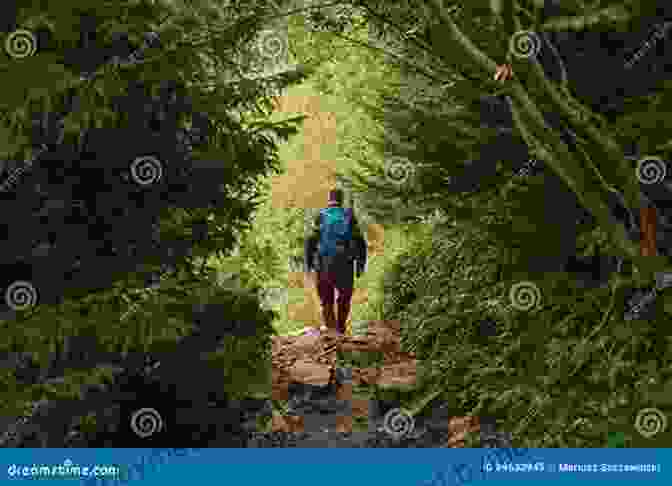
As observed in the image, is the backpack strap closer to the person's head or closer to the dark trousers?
the person's head

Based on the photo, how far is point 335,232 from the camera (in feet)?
33.0

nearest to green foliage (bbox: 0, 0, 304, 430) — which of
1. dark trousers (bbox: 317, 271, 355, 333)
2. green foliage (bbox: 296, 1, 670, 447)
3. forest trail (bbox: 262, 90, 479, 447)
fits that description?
forest trail (bbox: 262, 90, 479, 447)

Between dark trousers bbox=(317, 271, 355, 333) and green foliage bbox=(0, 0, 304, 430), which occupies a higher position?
dark trousers bbox=(317, 271, 355, 333)

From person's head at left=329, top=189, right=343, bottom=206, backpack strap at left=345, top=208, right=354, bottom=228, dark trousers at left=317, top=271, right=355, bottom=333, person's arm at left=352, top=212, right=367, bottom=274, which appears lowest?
dark trousers at left=317, top=271, right=355, bottom=333

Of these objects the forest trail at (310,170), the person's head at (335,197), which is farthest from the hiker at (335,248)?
the forest trail at (310,170)

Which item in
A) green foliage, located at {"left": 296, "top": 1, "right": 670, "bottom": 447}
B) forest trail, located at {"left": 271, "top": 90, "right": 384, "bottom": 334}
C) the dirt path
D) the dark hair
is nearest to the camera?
green foliage, located at {"left": 296, "top": 1, "right": 670, "bottom": 447}

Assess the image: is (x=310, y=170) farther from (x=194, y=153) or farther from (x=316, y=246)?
(x=194, y=153)

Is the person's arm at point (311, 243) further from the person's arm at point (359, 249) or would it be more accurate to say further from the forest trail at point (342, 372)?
the forest trail at point (342, 372)

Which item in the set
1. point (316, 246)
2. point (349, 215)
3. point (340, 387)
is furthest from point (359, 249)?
point (340, 387)

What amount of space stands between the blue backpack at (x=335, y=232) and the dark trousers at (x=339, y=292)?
283 millimetres

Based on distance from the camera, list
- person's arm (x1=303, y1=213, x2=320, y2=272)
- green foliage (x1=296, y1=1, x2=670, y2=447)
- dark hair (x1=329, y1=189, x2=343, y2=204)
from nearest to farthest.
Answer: green foliage (x1=296, y1=1, x2=670, y2=447) < dark hair (x1=329, y1=189, x2=343, y2=204) < person's arm (x1=303, y1=213, x2=320, y2=272)

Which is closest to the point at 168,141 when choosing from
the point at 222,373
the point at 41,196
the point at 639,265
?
the point at 41,196

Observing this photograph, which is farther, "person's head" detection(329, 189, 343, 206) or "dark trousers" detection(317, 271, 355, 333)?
"dark trousers" detection(317, 271, 355, 333)

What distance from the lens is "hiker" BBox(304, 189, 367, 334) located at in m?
10.0
